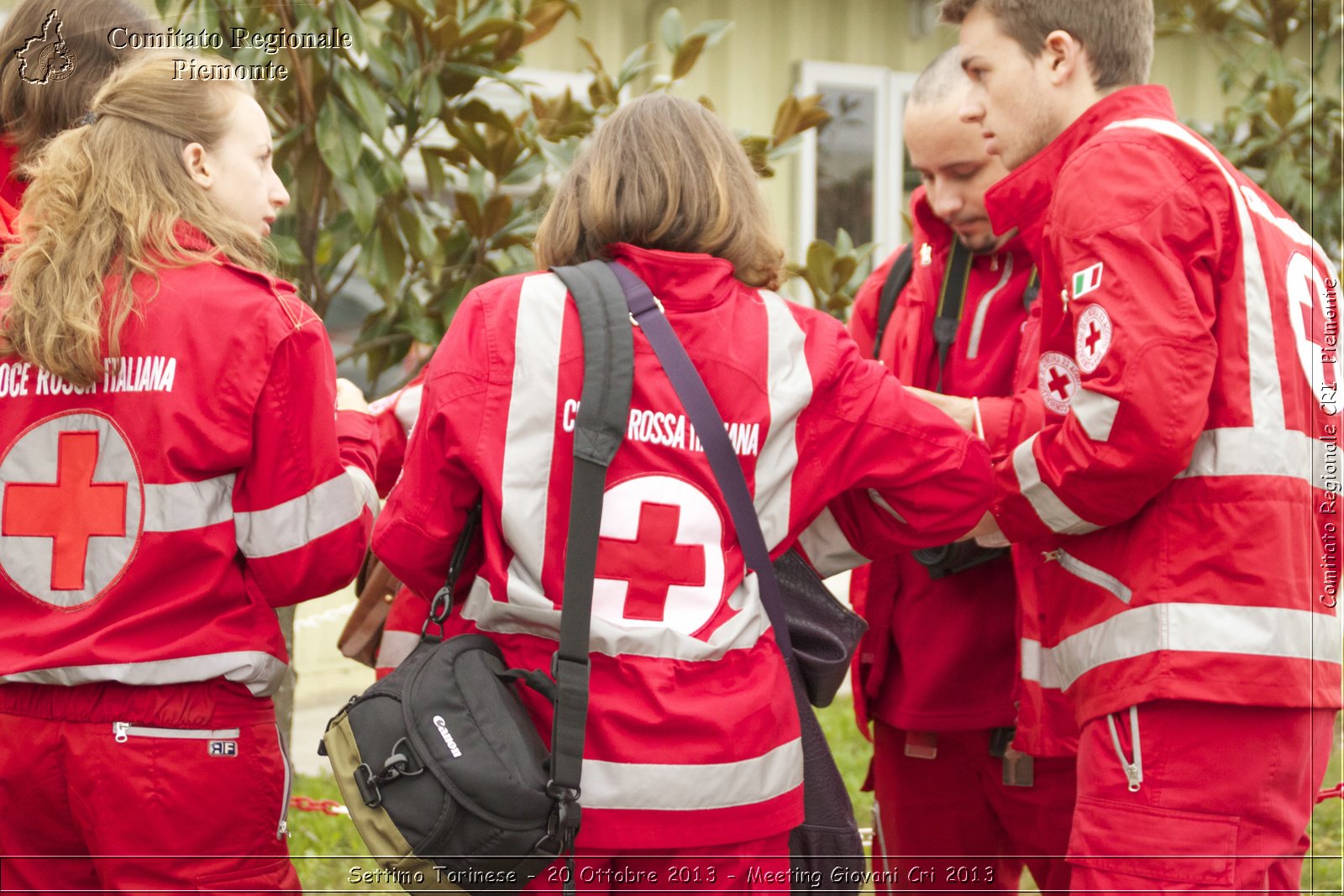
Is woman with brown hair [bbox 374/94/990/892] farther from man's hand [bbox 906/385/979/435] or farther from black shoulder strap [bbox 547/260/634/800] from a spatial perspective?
man's hand [bbox 906/385/979/435]

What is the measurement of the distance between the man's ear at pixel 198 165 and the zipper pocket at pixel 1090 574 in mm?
1927

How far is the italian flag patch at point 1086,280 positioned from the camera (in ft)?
8.48

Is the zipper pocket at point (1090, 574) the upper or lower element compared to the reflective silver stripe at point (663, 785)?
upper

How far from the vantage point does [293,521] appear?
9.09 ft

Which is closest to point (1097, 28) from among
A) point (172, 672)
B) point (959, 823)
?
point (959, 823)

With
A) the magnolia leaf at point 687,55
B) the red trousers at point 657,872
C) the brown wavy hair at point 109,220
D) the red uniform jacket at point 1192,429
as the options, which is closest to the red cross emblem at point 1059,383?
the red uniform jacket at point 1192,429

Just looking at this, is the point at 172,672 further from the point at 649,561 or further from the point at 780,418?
the point at 780,418

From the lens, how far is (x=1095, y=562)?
9.19 ft

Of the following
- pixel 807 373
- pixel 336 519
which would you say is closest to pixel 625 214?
pixel 807 373

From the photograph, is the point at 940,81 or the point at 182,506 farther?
the point at 940,81

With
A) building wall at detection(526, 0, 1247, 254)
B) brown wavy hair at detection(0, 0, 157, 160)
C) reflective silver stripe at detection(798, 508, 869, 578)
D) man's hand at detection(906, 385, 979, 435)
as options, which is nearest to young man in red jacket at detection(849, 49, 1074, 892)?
man's hand at detection(906, 385, 979, 435)

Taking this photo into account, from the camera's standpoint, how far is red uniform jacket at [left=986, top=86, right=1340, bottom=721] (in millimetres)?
2539

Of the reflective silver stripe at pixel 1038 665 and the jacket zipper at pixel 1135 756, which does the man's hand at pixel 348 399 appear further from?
the jacket zipper at pixel 1135 756

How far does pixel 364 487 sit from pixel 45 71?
1221 mm
